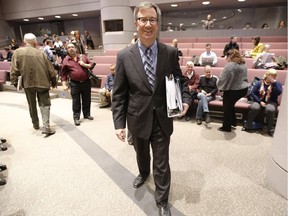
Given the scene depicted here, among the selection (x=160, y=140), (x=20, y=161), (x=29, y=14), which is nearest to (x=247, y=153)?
(x=160, y=140)

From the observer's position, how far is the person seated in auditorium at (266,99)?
305cm

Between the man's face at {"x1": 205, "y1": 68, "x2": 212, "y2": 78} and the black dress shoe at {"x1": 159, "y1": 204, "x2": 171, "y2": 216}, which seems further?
the man's face at {"x1": 205, "y1": 68, "x2": 212, "y2": 78}

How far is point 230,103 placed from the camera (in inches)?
125

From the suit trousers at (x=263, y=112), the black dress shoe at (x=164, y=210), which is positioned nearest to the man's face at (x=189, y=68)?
the suit trousers at (x=263, y=112)

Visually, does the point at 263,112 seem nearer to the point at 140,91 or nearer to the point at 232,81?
the point at 232,81

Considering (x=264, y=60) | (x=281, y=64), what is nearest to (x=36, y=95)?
(x=264, y=60)

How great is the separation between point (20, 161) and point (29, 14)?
11837 mm

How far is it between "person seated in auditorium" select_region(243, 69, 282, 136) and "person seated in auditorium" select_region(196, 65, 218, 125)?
637 mm

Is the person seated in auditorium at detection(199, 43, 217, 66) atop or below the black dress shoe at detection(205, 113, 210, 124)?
atop

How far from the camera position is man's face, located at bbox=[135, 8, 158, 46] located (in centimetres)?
132

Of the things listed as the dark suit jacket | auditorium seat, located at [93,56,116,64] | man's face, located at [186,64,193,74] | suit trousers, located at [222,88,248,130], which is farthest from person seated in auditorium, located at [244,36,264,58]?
the dark suit jacket

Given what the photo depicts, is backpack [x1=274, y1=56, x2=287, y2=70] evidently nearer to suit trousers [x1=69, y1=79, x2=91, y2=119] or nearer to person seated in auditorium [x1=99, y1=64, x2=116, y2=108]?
person seated in auditorium [x1=99, y1=64, x2=116, y2=108]

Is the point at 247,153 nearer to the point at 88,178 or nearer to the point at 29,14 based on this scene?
the point at 88,178

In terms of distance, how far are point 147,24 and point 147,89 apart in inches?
16.6
